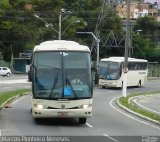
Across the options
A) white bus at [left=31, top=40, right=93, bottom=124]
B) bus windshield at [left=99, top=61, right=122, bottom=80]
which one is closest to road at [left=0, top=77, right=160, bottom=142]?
white bus at [left=31, top=40, right=93, bottom=124]

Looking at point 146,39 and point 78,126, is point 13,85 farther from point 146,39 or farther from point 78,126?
point 146,39

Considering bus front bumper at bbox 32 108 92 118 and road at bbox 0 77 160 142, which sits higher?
bus front bumper at bbox 32 108 92 118

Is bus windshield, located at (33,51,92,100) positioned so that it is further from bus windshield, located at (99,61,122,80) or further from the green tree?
the green tree

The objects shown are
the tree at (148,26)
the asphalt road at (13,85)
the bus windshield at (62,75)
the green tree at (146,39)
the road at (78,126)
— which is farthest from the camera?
the tree at (148,26)

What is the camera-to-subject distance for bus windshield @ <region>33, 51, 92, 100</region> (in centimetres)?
2106

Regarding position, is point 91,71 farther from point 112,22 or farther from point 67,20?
point 112,22

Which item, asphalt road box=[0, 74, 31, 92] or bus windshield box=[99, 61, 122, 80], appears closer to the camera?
asphalt road box=[0, 74, 31, 92]

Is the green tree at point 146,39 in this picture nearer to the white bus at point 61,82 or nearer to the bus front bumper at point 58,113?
the white bus at point 61,82

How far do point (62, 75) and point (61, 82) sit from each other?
0.93ft

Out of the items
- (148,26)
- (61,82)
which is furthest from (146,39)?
(61,82)

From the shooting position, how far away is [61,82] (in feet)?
69.6

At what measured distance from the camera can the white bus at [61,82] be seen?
2092 centimetres

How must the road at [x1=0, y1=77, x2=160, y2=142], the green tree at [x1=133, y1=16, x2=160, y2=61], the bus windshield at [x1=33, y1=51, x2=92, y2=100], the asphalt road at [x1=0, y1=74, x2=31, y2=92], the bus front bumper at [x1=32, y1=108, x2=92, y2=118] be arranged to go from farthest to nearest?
1. the green tree at [x1=133, y1=16, x2=160, y2=61]
2. the asphalt road at [x1=0, y1=74, x2=31, y2=92]
3. the bus windshield at [x1=33, y1=51, x2=92, y2=100]
4. the bus front bumper at [x1=32, y1=108, x2=92, y2=118]
5. the road at [x1=0, y1=77, x2=160, y2=142]

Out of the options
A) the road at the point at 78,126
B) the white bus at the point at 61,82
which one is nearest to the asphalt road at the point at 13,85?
the road at the point at 78,126
